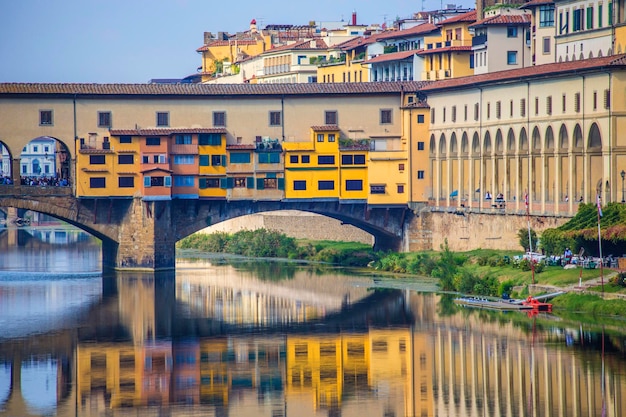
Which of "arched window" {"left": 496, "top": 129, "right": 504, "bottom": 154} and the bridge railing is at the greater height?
"arched window" {"left": 496, "top": 129, "right": 504, "bottom": 154}

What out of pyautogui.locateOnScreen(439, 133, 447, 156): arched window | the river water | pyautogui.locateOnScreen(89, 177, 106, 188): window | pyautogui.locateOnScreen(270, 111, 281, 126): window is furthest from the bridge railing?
pyautogui.locateOnScreen(439, 133, 447, 156): arched window

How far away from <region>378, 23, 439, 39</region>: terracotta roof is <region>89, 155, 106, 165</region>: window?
3115 centimetres

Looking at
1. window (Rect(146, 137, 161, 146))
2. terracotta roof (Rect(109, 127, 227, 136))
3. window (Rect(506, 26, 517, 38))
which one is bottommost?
window (Rect(146, 137, 161, 146))

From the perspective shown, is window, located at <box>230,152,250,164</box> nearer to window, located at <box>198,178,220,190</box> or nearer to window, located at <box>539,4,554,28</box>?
window, located at <box>198,178,220,190</box>

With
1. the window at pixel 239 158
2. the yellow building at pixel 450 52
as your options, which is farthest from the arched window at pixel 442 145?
the yellow building at pixel 450 52

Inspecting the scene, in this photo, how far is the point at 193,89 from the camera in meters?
75.6

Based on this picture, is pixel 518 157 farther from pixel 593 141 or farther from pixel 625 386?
pixel 625 386

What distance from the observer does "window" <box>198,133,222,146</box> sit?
246ft

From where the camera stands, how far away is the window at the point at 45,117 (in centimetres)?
7394

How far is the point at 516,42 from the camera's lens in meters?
87.6

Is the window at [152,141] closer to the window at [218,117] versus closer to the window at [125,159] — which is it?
the window at [125,159]

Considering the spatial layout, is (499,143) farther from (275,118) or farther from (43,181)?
(43,181)

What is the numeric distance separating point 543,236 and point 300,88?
66.3ft

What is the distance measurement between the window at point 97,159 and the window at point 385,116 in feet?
45.4
